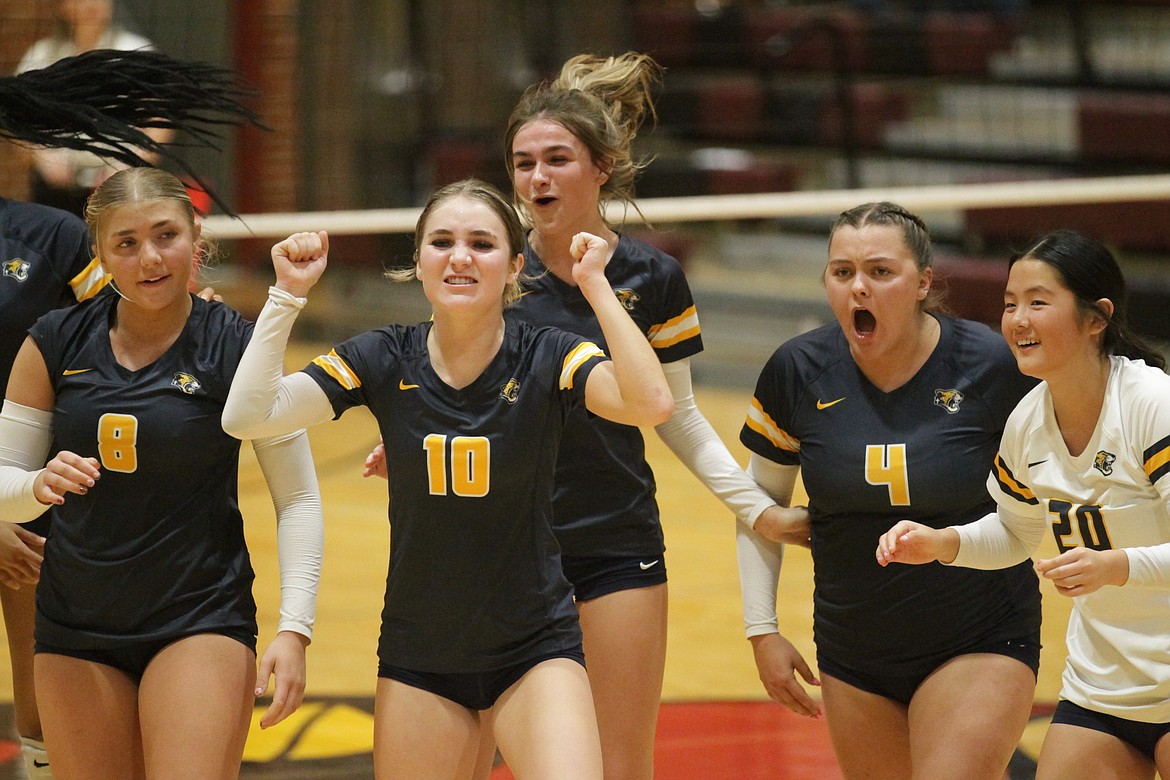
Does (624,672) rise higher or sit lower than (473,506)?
lower

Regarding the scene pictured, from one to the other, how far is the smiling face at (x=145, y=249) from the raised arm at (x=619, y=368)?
2.91ft

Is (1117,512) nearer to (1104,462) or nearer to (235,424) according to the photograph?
(1104,462)

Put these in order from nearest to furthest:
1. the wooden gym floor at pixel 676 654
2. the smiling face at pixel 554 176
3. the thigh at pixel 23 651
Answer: the smiling face at pixel 554 176, the thigh at pixel 23 651, the wooden gym floor at pixel 676 654

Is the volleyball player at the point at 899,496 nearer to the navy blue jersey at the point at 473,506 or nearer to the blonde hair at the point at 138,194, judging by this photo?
the navy blue jersey at the point at 473,506

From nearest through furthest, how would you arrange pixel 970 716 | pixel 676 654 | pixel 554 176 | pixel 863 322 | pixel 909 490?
pixel 970 716 → pixel 909 490 → pixel 863 322 → pixel 554 176 → pixel 676 654

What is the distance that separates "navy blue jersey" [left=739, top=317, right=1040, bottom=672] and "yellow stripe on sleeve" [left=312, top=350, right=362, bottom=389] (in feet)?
3.61

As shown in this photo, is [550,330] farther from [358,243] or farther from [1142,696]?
[358,243]

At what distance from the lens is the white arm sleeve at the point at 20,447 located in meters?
3.25

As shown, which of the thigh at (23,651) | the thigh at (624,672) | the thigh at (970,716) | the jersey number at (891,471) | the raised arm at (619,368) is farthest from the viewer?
the thigh at (23,651)

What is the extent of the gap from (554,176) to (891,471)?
1.13 meters

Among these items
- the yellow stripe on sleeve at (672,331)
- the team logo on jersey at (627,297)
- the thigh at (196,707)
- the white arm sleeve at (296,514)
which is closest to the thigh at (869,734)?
the yellow stripe on sleeve at (672,331)

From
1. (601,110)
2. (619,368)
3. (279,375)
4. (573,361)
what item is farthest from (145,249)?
(601,110)

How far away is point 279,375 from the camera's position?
3.19 m

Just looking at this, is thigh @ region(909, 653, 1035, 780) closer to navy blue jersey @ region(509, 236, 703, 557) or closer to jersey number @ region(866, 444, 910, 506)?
jersey number @ region(866, 444, 910, 506)
